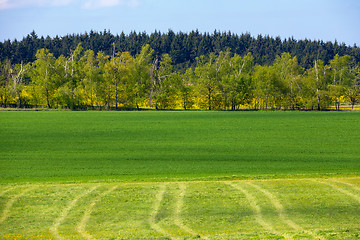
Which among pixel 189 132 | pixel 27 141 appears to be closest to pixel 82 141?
pixel 27 141

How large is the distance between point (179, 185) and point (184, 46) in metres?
140

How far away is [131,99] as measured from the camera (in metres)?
78.8

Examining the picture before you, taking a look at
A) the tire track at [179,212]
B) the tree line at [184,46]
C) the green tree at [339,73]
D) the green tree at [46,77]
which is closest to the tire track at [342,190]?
the tire track at [179,212]

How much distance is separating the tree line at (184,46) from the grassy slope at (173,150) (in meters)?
101

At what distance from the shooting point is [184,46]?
6009 inches

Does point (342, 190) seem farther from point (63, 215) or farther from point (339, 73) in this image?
Answer: point (339, 73)

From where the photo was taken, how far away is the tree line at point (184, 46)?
14475 centimetres

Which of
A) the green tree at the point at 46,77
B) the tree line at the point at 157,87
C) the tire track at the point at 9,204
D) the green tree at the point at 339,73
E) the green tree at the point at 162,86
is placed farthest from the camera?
the green tree at the point at 339,73

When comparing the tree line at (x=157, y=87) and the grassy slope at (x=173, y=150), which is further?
the tree line at (x=157, y=87)

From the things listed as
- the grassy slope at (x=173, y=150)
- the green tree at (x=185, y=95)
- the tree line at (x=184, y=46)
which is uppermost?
the tree line at (x=184, y=46)

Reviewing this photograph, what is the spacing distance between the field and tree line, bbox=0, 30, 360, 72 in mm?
109431

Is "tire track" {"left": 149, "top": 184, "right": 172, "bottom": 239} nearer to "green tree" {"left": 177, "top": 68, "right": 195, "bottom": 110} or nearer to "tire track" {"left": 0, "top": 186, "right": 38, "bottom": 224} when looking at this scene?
"tire track" {"left": 0, "top": 186, "right": 38, "bottom": 224}

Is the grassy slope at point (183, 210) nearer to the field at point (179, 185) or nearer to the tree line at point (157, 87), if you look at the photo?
the field at point (179, 185)

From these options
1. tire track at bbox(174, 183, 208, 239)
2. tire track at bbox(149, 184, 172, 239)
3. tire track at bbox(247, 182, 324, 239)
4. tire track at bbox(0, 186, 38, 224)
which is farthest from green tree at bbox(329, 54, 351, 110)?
tire track at bbox(0, 186, 38, 224)
